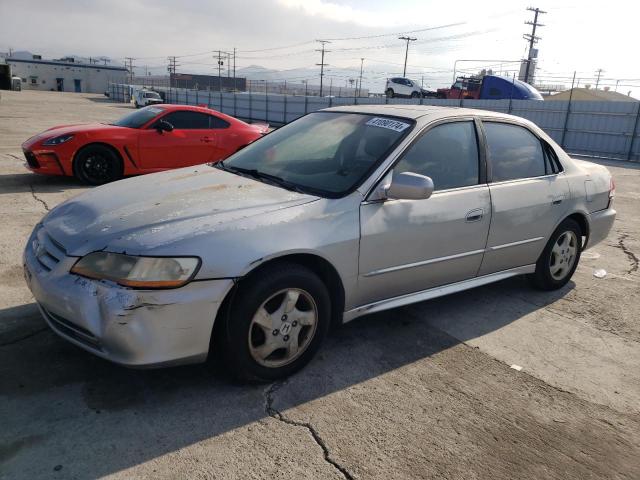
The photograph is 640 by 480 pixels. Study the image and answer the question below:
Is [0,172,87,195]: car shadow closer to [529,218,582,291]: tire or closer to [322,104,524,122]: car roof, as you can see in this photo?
[322,104,524,122]: car roof

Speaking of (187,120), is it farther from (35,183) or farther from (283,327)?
(283,327)

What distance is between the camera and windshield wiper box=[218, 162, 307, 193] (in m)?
3.17

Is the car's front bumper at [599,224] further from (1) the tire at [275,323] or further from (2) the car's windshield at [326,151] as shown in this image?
(1) the tire at [275,323]

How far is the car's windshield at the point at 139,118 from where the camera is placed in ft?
27.1

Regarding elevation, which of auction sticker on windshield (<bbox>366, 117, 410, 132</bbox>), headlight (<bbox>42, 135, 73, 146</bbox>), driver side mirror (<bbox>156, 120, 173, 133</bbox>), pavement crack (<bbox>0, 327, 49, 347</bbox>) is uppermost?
auction sticker on windshield (<bbox>366, 117, 410, 132</bbox>)

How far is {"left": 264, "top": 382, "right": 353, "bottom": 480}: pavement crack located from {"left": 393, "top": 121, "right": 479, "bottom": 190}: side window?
61.2 inches

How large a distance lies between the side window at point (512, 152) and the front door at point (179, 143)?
5791 millimetres

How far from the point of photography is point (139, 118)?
27.5 feet

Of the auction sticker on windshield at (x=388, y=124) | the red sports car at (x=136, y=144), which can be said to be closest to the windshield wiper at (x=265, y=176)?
the auction sticker on windshield at (x=388, y=124)

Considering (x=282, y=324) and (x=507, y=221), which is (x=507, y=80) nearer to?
(x=507, y=221)

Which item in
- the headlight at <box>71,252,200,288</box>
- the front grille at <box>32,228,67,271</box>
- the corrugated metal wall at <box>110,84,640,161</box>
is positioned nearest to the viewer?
the headlight at <box>71,252,200,288</box>

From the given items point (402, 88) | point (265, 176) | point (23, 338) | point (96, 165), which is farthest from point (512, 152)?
point (402, 88)

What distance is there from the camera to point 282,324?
2.78m

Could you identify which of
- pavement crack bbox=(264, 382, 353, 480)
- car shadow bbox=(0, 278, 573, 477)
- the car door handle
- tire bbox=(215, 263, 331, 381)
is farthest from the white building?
pavement crack bbox=(264, 382, 353, 480)
